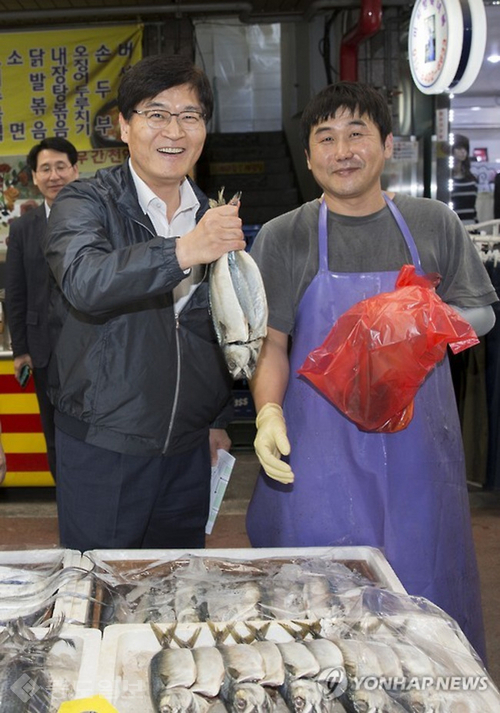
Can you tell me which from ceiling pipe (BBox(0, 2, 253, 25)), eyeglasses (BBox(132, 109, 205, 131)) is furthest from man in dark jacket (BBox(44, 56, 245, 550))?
ceiling pipe (BBox(0, 2, 253, 25))

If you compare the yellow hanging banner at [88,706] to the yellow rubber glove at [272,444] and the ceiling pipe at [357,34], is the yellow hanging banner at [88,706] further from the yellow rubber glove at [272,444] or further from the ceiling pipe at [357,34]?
the ceiling pipe at [357,34]

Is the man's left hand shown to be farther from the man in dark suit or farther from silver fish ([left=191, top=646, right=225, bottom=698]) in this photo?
the man in dark suit

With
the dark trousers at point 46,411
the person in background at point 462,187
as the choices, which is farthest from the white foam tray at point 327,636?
the person in background at point 462,187

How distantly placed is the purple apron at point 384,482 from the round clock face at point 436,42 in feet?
10.3

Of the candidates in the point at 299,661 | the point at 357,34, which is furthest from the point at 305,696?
the point at 357,34

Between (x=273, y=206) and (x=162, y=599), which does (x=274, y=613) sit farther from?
(x=273, y=206)

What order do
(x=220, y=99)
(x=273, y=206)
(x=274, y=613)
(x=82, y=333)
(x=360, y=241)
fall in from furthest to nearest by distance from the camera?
(x=220, y=99)
(x=273, y=206)
(x=360, y=241)
(x=82, y=333)
(x=274, y=613)

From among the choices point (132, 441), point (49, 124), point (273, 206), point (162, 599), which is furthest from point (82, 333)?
point (273, 206)

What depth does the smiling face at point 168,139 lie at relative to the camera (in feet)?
7.23

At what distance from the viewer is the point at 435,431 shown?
244 centimetres

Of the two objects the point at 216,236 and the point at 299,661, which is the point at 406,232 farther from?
the point at 299,661

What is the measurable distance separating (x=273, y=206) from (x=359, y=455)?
7748 mm

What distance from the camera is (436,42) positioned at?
5309 millimetres

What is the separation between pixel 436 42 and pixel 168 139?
3767 mm
